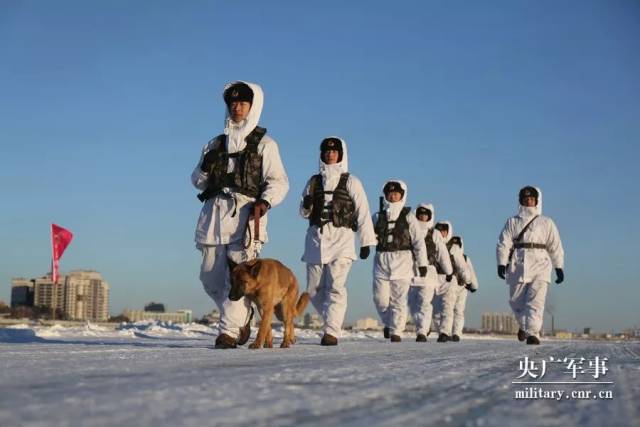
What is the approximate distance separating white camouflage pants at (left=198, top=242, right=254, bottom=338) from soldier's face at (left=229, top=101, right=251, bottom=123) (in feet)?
4.73

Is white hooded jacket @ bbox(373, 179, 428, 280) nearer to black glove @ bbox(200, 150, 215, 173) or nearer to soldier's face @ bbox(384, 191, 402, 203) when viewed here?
soldier's face @ bbox(384, 191, 402, 203)

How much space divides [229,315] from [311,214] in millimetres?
3827

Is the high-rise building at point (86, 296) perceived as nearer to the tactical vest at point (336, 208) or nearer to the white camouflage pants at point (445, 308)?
the white camouflage pants at point (445, 308)

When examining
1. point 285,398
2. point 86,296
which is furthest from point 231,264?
point 86,296

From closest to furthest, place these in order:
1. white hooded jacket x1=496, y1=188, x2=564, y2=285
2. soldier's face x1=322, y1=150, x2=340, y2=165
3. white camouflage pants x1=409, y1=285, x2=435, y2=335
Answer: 1. soldier's face x1=322, y1=150, x2=340, y2=165
2. white hooded jacket x1=496, y1=188, x2=564, y2=285
3. white camouflage pants x1=409, y1=285, x2=435, y2=335

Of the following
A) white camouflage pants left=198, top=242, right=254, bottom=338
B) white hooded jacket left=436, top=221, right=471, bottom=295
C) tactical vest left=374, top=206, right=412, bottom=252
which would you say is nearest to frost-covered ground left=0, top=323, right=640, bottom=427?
white camouflage pants left=198, top=242, right=254, bottom=338

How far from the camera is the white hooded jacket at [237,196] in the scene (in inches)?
299

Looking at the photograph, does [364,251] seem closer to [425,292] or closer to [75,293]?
[425,292]

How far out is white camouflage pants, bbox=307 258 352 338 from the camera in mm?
10352

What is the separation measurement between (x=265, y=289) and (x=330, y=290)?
3.42 meters

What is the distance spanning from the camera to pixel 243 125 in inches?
316

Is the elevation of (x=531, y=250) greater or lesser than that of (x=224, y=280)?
greater

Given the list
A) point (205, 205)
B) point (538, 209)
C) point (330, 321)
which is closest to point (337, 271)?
point (330, 321)

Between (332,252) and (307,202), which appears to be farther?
(307,202)
